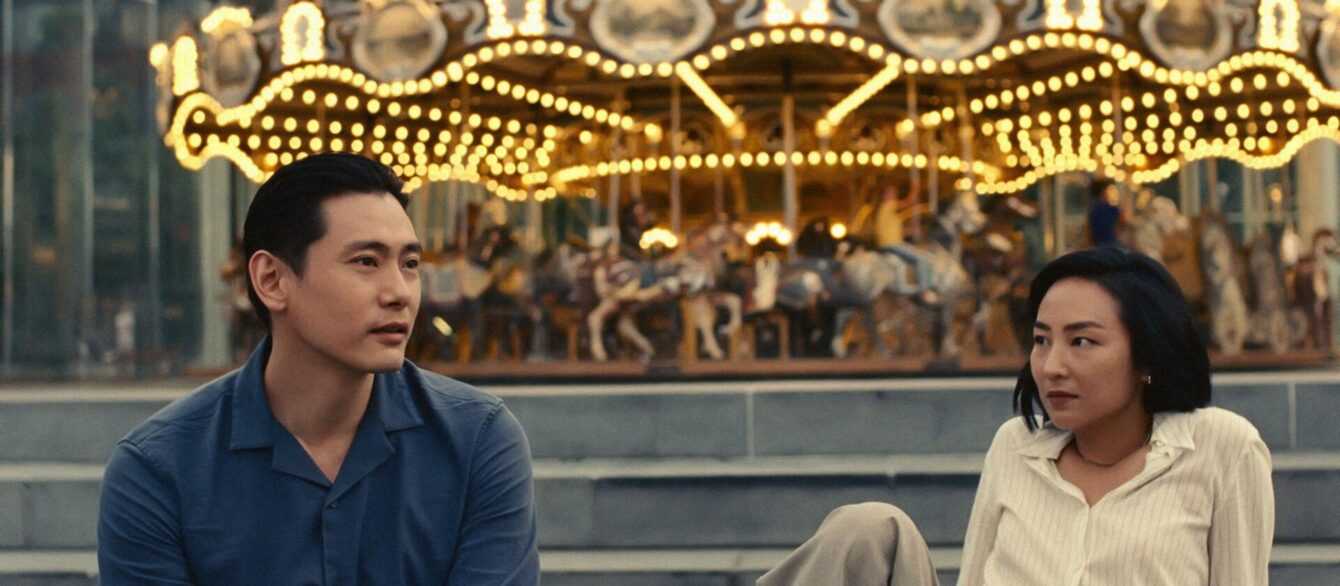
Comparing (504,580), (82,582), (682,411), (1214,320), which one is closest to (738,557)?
(682,411)

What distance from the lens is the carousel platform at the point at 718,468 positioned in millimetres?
7184

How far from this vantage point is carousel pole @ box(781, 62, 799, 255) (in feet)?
46.4

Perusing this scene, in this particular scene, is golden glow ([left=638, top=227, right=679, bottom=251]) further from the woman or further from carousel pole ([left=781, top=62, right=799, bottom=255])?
the woman

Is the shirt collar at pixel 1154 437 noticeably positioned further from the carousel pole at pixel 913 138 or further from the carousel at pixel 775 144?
the carousel pole at pixel 913 138

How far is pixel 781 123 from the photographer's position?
14.8m

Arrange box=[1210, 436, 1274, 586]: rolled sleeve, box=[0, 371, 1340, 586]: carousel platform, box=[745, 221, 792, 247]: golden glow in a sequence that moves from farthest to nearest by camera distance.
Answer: box=[745, 221, 792, 247]: golden glow, box=[0, 371, 1340, 586]: carousel platform, box=[1210, 436, 1274, 586]: rolled sleeve

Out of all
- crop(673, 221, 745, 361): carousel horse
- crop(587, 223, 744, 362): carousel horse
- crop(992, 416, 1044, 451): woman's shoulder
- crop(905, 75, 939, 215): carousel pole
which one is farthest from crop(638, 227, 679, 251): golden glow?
crop(992, 416, 1044, 451): woman's shoulder

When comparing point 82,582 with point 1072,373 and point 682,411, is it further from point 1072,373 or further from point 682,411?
point 1072,373

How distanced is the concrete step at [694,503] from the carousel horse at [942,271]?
16.5ft

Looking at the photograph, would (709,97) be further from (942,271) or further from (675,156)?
(942,271)

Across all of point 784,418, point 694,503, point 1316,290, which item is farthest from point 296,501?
point 1316,290

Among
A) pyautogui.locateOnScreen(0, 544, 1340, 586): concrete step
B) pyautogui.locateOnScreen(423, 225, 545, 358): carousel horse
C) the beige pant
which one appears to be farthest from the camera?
pyautogui.locateOnScreen(423, 225, 545, 358): carousel horse

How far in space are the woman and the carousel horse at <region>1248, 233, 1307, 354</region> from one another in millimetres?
10742


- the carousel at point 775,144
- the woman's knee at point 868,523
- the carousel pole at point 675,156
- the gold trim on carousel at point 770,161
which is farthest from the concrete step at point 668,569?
the gold trim on carousel at point 770,161
